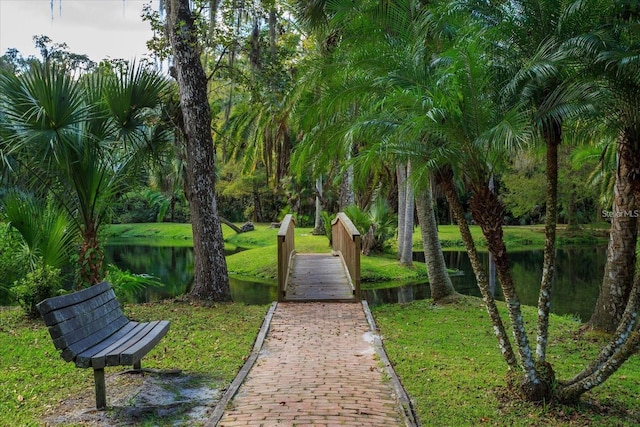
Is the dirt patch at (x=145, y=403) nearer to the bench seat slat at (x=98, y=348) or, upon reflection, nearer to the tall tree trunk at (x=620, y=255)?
the bench seat slat at (x=98, y=348)

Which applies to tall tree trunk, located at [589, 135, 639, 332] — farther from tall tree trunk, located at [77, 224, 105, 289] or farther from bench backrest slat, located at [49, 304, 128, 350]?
tall tree trunk, located at [77, 224, 105, 289]

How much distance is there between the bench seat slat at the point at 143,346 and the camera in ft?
14.1

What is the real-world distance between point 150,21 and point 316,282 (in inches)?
248

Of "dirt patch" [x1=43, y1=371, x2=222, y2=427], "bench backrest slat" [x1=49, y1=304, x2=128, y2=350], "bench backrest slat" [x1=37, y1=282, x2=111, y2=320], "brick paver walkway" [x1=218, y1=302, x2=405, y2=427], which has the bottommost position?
"brick paver walkway" [x1=218, y1=302, x2=405, y2=427]

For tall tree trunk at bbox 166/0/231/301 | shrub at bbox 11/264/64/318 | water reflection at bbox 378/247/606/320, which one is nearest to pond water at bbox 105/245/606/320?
water reflection at bbox 378/247/606/320

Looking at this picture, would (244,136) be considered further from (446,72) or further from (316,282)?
(446,72)

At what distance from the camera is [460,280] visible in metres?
18.1

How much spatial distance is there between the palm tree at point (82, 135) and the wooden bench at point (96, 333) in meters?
2.31

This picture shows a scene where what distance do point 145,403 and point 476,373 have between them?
3.35m

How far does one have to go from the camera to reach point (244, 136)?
918 inches

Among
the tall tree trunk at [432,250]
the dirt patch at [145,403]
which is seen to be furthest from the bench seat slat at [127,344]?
the tall tree trunk at [432,250]

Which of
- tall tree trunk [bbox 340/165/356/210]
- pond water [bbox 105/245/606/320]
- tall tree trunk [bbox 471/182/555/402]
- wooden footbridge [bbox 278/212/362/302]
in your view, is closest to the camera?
tall tree trunk [bbox 471/182/555/402]

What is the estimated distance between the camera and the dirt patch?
4328mm

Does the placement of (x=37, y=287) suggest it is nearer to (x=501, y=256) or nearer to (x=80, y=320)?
(x=80, y=320)
